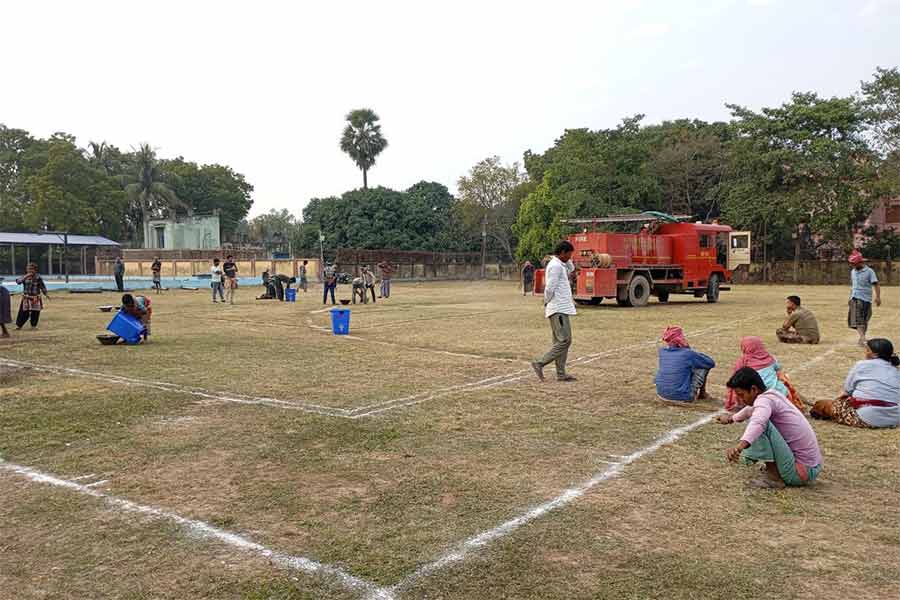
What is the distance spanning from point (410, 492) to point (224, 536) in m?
1.26

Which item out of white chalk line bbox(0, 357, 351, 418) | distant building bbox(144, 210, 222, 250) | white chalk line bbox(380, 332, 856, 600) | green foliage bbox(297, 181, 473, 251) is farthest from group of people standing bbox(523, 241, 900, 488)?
distant building bbox(144, 210, 222, 250)

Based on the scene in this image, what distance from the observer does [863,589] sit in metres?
3.19

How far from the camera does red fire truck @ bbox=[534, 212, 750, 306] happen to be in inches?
793

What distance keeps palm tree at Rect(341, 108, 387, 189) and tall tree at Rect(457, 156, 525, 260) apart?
15.4 metres

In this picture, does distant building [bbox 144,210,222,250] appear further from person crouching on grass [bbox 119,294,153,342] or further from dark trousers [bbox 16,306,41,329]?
person crouching on grass [bbox 119,294,153,342]

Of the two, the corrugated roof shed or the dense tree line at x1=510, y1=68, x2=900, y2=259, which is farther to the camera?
the corrugated roof shed

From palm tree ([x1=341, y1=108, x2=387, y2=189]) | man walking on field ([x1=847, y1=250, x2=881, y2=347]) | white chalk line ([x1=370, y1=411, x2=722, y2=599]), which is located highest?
palm tree ([x1=341, y1=108, x2=387, y2=189])

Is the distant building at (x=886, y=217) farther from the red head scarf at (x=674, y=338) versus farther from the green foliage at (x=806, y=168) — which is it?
the red head scarf at (x=674, y=338)

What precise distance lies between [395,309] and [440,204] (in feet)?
131

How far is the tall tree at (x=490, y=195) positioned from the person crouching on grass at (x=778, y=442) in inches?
1899

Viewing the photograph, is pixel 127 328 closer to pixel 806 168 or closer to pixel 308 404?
pixel 308 404

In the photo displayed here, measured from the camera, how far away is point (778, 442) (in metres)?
4.45

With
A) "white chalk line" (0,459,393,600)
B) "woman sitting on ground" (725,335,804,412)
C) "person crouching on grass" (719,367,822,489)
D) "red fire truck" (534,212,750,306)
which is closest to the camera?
"white chalk line" (0,459,393,600)

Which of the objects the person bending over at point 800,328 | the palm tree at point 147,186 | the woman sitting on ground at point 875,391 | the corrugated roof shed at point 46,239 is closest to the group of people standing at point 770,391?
the woman sitting on ground at point 875,391
